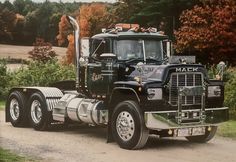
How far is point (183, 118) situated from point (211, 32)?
1814 cm

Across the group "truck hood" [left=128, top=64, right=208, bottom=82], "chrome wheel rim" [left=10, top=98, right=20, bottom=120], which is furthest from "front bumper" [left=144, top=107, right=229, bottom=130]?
"chrome wheel rim" [left=10, top=98, right=20, bottom=120]

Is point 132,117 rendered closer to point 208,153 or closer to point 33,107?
point 208,153

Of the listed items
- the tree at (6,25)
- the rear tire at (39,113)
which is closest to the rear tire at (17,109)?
the rear tire at (39,113)

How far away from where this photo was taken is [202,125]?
11.9m

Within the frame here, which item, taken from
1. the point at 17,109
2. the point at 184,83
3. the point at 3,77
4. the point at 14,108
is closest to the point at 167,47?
the point at 184,83

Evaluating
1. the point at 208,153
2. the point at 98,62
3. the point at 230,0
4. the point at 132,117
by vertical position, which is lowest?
the point at 208,153

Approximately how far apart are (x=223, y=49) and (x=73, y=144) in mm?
18334

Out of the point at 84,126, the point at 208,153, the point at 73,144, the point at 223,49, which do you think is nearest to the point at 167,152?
the point at 208,153

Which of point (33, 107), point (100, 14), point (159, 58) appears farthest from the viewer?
point (100, 14)

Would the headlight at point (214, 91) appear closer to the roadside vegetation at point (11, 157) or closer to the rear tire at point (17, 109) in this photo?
the roadside vegetation at point (11, 157)

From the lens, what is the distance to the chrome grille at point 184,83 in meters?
11.7

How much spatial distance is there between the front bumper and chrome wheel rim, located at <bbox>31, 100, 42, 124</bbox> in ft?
14.6

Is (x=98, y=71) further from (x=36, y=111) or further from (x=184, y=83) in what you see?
(x=36, y=111)

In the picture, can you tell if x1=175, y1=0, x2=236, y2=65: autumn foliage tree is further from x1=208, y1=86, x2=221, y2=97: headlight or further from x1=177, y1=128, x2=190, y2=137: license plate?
x1=177, y1=128, x2=190, y2=137: license plate
